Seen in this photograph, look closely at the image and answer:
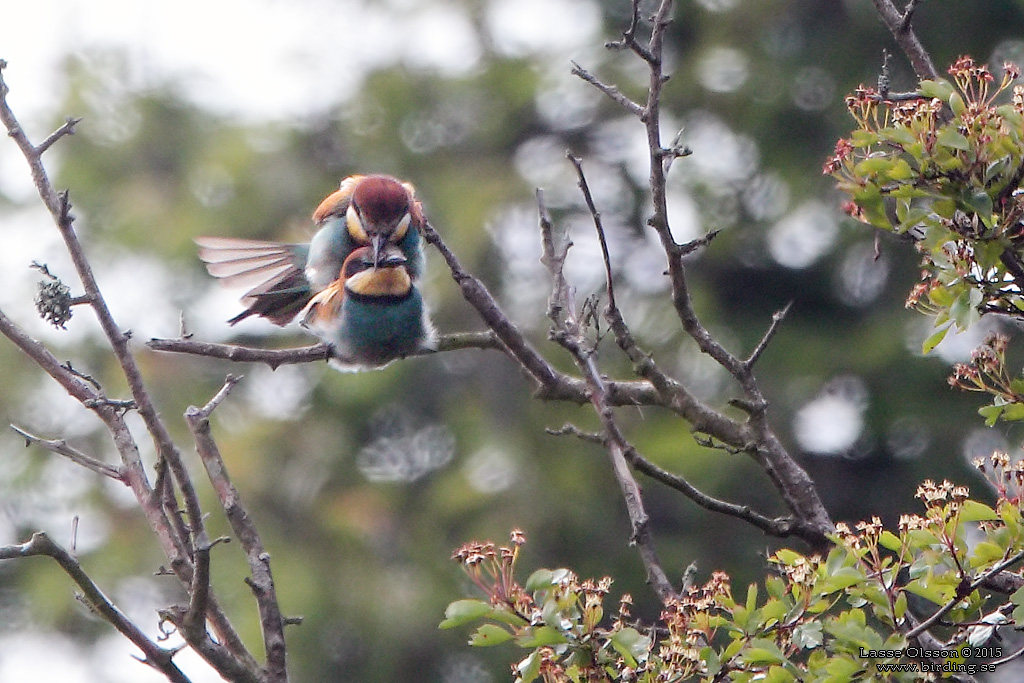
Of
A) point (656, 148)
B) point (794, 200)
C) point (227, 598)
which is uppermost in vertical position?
point (794, 200)

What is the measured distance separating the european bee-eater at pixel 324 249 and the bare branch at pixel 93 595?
1550 millimetres

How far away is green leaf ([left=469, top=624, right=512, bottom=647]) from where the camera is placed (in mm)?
1579

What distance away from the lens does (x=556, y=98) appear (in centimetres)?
718

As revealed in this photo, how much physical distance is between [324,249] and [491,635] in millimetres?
1994

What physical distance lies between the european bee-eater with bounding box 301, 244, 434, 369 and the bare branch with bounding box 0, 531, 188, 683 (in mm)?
1454

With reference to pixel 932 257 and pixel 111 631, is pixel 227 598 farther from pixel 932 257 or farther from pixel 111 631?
pixel 932 257

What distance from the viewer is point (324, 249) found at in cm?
342

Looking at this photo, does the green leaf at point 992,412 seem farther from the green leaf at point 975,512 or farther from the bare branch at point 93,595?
the bare branch at point 93,595

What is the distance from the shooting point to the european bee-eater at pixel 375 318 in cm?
308

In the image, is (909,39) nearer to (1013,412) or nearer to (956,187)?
(956,187)

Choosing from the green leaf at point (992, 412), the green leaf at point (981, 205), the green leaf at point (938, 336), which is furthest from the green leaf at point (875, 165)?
the green leaf at point (992, 412)

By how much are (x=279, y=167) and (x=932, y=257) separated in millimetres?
5658

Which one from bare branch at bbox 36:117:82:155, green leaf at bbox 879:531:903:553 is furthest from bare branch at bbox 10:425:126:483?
green leaf at bbox 879:531:903:553

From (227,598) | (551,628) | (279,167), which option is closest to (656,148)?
(551,628)
